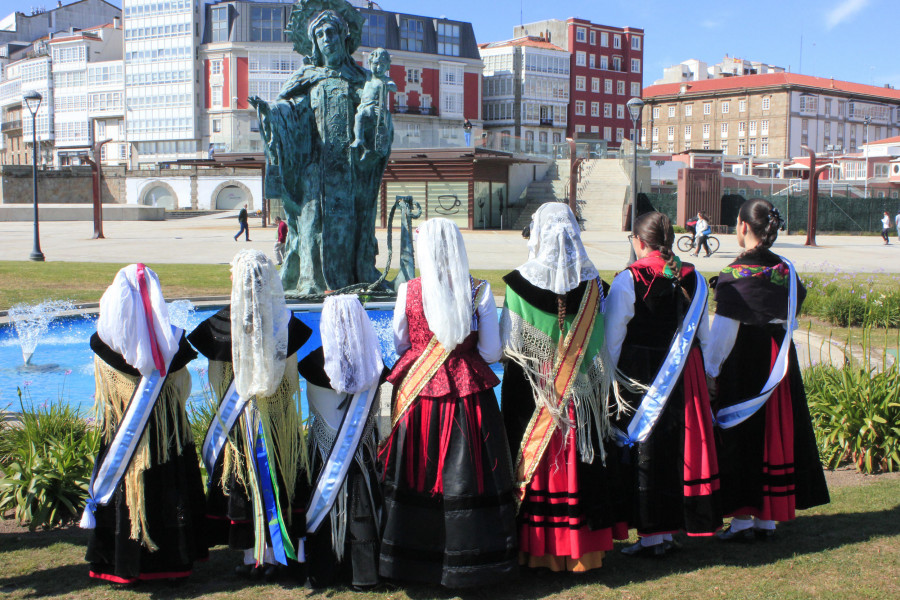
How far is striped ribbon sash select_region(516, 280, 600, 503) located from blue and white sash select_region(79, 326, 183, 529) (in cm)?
155

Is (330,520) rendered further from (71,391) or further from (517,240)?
(517,240)

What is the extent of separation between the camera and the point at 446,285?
3.35 metres

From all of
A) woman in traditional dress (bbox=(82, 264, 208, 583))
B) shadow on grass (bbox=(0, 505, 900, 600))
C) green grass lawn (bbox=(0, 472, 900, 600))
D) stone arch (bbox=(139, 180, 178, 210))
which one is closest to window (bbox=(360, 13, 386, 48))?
stone arch (bbox=(139, 180, 178, 210))

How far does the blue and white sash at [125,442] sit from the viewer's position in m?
3.41

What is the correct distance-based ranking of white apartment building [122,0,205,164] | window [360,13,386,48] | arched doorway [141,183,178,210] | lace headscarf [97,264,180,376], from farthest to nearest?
1. window [360,13,386,48]
2. white apartment building [122,0,205,164]
3. arched doorway [141,183,178,210]
4. lace headscarf [97,264,180,376]

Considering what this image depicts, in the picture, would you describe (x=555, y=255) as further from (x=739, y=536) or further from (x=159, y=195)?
(x=159, y=195)

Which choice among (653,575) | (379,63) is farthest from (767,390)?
(379,63)

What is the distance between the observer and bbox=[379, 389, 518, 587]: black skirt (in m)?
3.30

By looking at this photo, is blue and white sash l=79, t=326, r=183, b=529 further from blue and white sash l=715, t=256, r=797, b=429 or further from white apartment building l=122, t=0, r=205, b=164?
white apartment building l=122, t=0, r=205, b=164

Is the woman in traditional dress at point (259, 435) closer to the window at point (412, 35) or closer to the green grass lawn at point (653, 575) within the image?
the green grass lawn at point (653, 575)

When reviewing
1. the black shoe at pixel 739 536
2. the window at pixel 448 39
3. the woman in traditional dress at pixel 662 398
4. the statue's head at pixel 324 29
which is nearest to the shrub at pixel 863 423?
the black shoe at pixel 739 536

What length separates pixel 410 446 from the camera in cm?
341

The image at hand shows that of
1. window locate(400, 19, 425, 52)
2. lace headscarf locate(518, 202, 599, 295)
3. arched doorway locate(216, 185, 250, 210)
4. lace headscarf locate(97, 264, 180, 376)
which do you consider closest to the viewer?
lace headscarf locate(97, 264, 180, 376)

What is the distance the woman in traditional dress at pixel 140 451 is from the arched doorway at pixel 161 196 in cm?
5810
